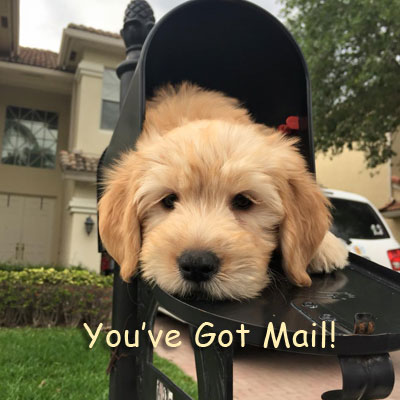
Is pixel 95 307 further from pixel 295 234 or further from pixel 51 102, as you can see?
pixel 51 102

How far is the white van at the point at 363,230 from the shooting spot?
6.12m

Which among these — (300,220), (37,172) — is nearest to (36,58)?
(37,172)

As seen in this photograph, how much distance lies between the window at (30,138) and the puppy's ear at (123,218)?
15.5 meters

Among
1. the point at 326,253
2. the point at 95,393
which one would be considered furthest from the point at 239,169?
the point at 95,393

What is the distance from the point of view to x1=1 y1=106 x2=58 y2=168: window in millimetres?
16188

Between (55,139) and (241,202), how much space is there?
16.1m

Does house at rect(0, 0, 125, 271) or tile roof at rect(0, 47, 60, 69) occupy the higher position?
tile roof at rect(0, 47, 60, 69)

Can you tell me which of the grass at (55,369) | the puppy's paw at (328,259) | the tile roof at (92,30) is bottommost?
the grass at (55,369)

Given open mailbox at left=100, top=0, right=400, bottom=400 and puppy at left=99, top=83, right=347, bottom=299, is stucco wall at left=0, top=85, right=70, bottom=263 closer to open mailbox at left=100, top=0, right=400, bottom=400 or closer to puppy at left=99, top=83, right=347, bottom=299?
open mailbox at left=100, top=0, right=400, bottom=400

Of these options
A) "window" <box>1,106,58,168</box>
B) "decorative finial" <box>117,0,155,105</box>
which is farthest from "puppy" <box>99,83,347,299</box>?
"window" <box>1,106,58,168</box>

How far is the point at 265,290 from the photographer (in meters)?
1.64

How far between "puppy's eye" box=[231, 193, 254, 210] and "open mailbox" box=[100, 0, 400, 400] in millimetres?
388

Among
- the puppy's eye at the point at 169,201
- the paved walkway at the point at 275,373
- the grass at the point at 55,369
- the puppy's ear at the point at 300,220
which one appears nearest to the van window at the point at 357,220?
the paved walkway at the point at 275,373

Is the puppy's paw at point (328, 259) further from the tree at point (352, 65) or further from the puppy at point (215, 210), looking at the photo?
the tree at point (352, 65)
